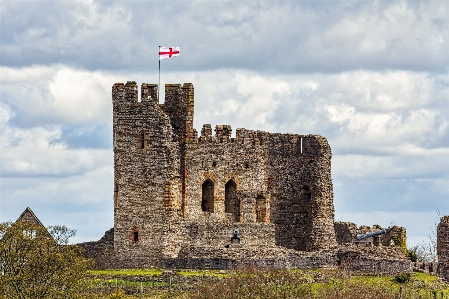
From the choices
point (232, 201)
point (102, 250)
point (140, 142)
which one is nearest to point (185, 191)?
point (140, 142)

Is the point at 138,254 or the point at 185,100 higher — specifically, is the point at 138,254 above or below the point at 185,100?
below

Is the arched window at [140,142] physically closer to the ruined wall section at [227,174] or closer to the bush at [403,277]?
the ruined wall section at [227,174]

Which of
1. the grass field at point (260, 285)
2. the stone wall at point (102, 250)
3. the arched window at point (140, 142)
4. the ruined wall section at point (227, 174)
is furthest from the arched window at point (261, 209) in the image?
the arched window at point (140, 142)

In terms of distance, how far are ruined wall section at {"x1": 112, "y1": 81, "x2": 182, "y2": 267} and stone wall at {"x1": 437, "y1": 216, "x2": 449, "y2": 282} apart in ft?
54.2

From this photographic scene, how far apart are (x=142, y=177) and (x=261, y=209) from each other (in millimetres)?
10071

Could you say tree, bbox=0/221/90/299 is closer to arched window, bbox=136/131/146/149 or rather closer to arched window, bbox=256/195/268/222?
arched window, bbox=136/131/146/149

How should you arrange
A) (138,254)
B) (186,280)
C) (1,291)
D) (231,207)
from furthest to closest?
(231,207), (138,254), (186,280), (1,291)

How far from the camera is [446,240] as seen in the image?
9656 cm

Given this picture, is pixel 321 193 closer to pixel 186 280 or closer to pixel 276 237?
pixel 276 237

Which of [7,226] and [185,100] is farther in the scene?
[185,100]

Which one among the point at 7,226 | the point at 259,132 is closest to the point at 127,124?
the point at 259,132

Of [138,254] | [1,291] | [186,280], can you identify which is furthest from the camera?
[138,254]

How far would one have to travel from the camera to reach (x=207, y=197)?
94312 mm

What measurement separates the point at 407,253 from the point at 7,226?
31.8 m
